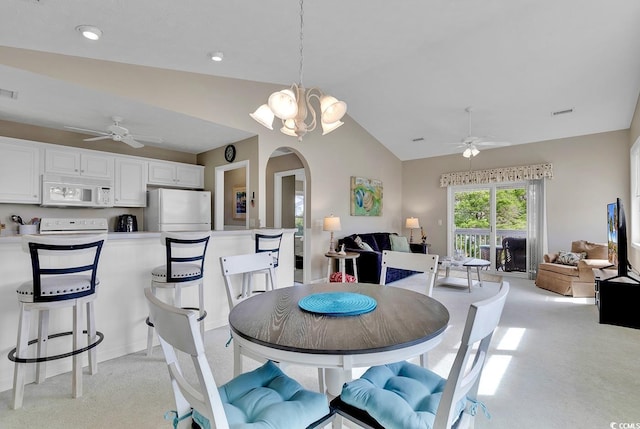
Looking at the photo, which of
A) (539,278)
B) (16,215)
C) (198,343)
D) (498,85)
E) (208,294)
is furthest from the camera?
(539,278)

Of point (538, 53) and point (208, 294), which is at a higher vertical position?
point (538, 53)

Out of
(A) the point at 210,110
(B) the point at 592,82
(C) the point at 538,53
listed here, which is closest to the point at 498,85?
(C) the point at 538,53

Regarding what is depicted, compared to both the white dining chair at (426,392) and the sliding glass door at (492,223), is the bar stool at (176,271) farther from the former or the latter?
the sliding glass door at (492,223)

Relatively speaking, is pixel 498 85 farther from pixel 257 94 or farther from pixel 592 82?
pixel 257 94

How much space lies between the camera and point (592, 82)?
13.6 ft

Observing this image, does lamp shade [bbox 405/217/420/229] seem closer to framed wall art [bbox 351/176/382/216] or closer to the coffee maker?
framed wall art [bbox 351/176/382/216]

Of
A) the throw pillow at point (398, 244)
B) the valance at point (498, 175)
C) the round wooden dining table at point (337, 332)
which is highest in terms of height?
the valance at point (498, 175)

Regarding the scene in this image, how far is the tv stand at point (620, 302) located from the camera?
112 inches

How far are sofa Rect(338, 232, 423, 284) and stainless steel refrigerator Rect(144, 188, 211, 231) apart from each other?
2.49m

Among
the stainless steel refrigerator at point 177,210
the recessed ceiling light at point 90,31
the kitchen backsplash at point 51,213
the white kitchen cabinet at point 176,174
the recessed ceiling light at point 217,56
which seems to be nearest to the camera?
the recessed ceiling light at point 90,31

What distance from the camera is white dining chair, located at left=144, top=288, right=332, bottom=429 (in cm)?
89

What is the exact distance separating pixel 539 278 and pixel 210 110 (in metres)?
5.78

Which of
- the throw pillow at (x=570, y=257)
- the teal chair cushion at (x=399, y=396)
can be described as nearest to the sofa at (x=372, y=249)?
the throw pillow at (x=570, y=257)

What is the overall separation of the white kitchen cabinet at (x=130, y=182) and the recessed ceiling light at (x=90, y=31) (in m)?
2.57
